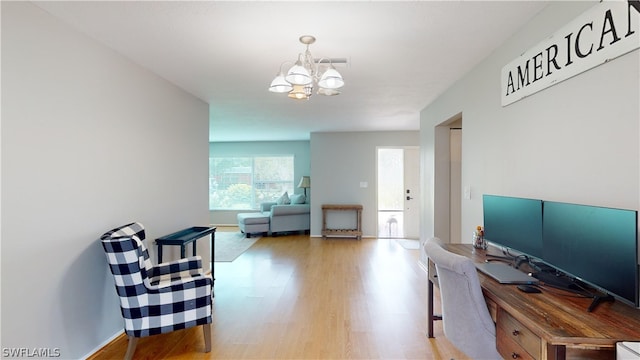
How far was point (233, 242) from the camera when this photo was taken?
6.46 m

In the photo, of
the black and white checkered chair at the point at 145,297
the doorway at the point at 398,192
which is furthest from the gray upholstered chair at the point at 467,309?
the doorway at the point at 398,192

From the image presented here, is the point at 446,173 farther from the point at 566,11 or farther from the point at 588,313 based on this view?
the point at 588,313

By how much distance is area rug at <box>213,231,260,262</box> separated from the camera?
5273 mm

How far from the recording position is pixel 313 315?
295 centimetres

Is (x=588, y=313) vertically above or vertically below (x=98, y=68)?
below

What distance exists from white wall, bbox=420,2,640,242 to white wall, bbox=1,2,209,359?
304cm

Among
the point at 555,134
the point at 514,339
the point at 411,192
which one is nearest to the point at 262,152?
the point at 411,192

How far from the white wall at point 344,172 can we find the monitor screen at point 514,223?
4.52 m

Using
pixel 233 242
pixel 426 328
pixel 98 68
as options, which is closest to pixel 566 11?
pixel 426 328

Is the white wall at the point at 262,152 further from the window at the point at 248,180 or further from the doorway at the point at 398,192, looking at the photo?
the doorway at the point at 398,192

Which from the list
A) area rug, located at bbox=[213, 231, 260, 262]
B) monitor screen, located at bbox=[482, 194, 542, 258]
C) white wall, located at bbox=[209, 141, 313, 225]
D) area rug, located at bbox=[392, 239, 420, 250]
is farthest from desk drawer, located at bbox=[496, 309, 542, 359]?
white wall, located at bbox=[209, 141, 313, 225]

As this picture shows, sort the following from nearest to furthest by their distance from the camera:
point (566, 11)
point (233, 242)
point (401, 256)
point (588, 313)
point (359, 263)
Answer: point (588, 313)
point (566, 11)
point (359, 263)
point (401, 256)
point (233, 242)

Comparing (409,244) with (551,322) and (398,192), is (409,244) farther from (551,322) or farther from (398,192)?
(551,322)

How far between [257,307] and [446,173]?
115 inches
